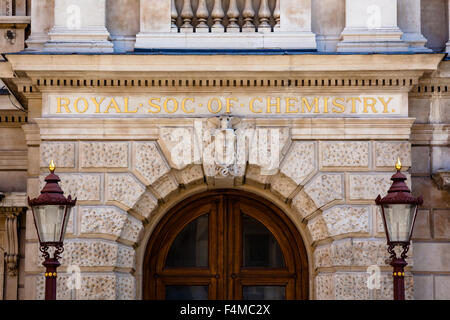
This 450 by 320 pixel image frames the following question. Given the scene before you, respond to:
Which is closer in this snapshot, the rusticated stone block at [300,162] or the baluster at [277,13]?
the rusticated stone block at [300,162]

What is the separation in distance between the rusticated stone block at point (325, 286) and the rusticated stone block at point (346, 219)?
0.69 meters

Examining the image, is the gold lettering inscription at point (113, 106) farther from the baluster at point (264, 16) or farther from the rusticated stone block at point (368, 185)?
the rusticated stone block at point (368, 185)

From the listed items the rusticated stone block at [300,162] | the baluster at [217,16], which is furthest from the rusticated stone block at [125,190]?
the baluster at [217,16]

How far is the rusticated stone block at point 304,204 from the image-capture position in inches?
711

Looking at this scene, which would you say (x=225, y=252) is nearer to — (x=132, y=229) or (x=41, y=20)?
(x=132, y=229)

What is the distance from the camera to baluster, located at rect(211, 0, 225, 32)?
18625 millimetres

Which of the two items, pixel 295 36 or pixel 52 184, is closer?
pixel 52 184

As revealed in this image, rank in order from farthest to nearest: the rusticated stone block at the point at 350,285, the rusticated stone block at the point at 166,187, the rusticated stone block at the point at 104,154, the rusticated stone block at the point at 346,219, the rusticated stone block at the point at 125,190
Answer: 1. the rusticated stone block at the point at 166,187
2. the rusticated stone block at the point at 104,154
3. the rusticated stone block at the point at 125,190
4. the rusticated stone block at the point at 346,219
5. the rusticated stone block at the point at 350,285

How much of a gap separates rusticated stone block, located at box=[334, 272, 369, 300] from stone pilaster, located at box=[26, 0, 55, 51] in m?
6.11

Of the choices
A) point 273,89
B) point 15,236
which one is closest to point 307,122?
point 273,89

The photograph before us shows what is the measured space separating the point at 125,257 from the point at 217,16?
414 centimetres

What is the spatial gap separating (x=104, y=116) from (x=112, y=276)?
250cm
